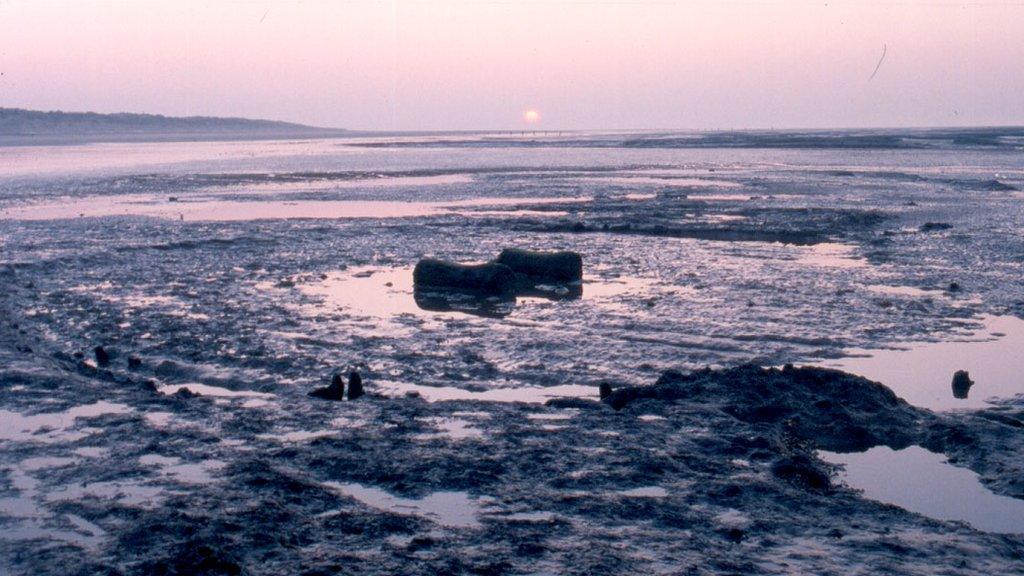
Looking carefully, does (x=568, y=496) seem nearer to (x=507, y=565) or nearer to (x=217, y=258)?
(x=507, y=565)

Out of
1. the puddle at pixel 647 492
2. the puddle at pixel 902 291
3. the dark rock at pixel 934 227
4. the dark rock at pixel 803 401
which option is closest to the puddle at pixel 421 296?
the puddle at pixel 902 291

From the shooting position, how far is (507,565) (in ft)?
16.4

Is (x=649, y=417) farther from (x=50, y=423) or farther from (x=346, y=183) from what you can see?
(x=346, y=183)

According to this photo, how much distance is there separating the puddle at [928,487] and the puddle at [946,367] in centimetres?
163

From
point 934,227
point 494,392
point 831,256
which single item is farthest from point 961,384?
point 934,227

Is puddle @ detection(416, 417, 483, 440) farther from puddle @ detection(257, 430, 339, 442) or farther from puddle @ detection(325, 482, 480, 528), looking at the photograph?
puddle @ detection(325, 482, 480, 528)

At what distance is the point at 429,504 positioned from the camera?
19.3 ft

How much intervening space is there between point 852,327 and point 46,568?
8.66 metres

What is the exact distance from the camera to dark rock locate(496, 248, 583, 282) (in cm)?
1425

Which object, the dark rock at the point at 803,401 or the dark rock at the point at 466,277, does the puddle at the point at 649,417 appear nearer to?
the dark rock at the point at 803,401

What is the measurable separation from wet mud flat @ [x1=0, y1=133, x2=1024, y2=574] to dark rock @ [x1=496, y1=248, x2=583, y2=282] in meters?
0.40

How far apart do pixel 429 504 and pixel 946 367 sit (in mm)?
5920

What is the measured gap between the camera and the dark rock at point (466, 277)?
13531mm

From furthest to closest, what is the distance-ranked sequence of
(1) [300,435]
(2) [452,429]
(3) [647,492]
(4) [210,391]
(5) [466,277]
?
(5) [466,277] → (4) [210,391] → (2) [452,429] → (1) [300,435] → (3) [647,492]
